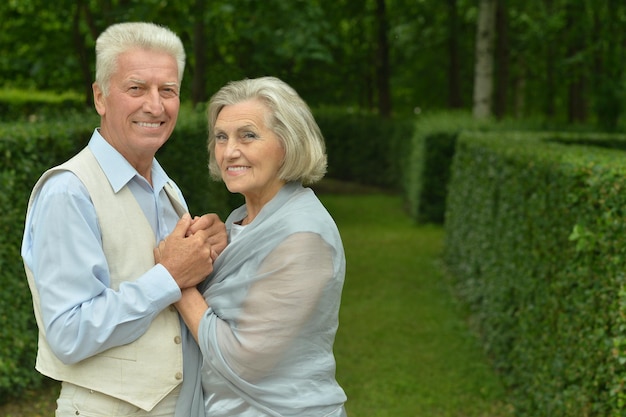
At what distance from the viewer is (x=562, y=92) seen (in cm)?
3459

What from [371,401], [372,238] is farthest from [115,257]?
[372,238]

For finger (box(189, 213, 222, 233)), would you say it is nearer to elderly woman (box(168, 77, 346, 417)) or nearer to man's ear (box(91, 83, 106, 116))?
elderly woman (box(168, 77, 346, 417))

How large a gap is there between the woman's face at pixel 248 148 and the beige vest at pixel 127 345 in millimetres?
303

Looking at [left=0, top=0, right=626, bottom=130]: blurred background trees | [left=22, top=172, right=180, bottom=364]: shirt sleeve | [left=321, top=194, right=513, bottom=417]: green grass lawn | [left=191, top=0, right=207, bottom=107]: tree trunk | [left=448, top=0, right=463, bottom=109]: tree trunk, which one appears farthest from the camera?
[left=448, top=0, right=463, bottom=109]: tree trunk

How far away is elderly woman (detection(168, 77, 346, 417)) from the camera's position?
227cm

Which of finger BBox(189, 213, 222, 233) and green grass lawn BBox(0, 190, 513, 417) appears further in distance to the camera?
green grass lawn BBox(0, 190, 513, 417)

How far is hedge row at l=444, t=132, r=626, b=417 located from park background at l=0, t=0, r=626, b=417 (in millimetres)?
16

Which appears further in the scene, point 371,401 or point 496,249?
point 496,249

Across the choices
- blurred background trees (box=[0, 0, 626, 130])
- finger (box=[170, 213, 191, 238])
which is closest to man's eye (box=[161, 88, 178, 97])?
finger (box=[170, 213, 191, 238])

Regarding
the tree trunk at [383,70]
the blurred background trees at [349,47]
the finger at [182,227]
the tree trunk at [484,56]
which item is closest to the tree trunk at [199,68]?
the blurred background trees at [349,47]

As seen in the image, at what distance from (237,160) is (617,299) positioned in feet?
8.54

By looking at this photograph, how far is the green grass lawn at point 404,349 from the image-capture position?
6320 mm

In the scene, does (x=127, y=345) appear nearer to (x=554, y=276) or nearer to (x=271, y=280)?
(x=271, y=280)

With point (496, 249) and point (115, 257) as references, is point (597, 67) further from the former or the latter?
point (115, 257)
